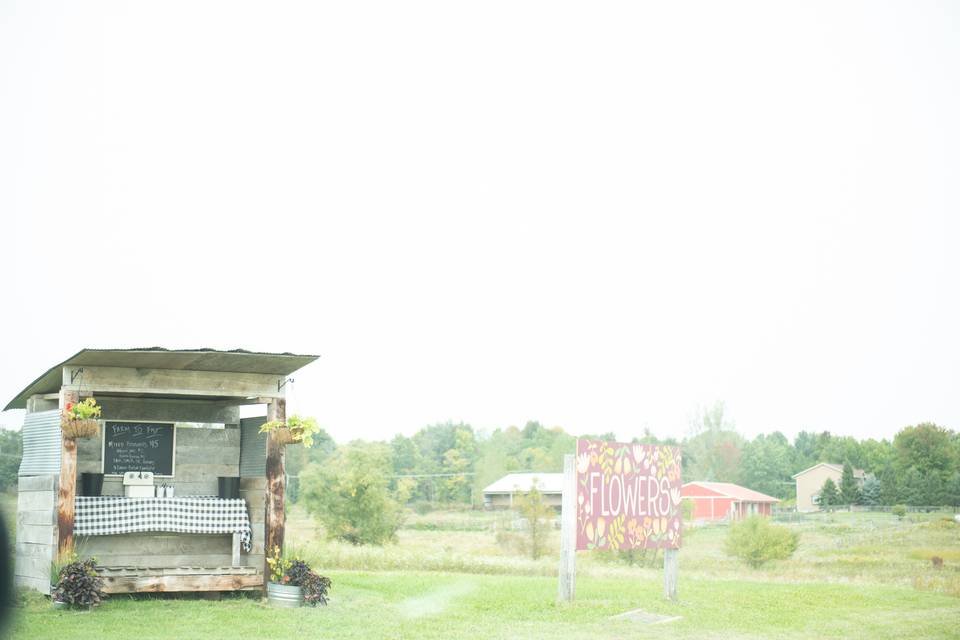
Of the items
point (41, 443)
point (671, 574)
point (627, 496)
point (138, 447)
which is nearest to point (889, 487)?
point (671, 574)

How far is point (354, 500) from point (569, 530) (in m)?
25.0

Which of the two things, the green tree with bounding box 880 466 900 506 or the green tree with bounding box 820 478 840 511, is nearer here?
the green tree with bounding box 880 466 900 506

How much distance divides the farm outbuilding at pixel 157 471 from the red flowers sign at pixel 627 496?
13.4 ft

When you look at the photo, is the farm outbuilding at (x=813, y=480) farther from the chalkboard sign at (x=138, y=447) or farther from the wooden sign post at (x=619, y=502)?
the chalkboard sign at (x=138, y=447)

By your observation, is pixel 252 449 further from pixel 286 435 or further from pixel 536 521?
pixel 536 521

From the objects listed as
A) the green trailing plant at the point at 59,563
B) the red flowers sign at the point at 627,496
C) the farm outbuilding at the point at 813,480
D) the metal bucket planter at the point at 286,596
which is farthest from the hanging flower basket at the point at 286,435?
the farm outbuilding at the point at 813,480

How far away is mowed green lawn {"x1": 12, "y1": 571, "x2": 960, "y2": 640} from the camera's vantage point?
34.9 feet

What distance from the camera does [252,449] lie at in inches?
564

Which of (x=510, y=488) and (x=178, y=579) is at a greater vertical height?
(x=178, y=579)

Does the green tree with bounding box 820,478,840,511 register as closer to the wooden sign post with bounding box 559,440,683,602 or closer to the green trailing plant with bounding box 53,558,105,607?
the wooden sign post with bounding box 559,440,683,602

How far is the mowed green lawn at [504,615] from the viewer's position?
10648 millimetres

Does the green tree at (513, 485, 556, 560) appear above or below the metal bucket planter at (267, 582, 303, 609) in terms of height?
below

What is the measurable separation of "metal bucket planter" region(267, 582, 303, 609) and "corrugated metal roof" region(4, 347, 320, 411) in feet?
9.42

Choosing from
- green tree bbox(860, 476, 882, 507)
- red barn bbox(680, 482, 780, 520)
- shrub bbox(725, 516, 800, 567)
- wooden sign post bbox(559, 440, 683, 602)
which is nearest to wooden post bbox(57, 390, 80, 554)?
wooden sign post bbox(559, 440, 683, 602)
